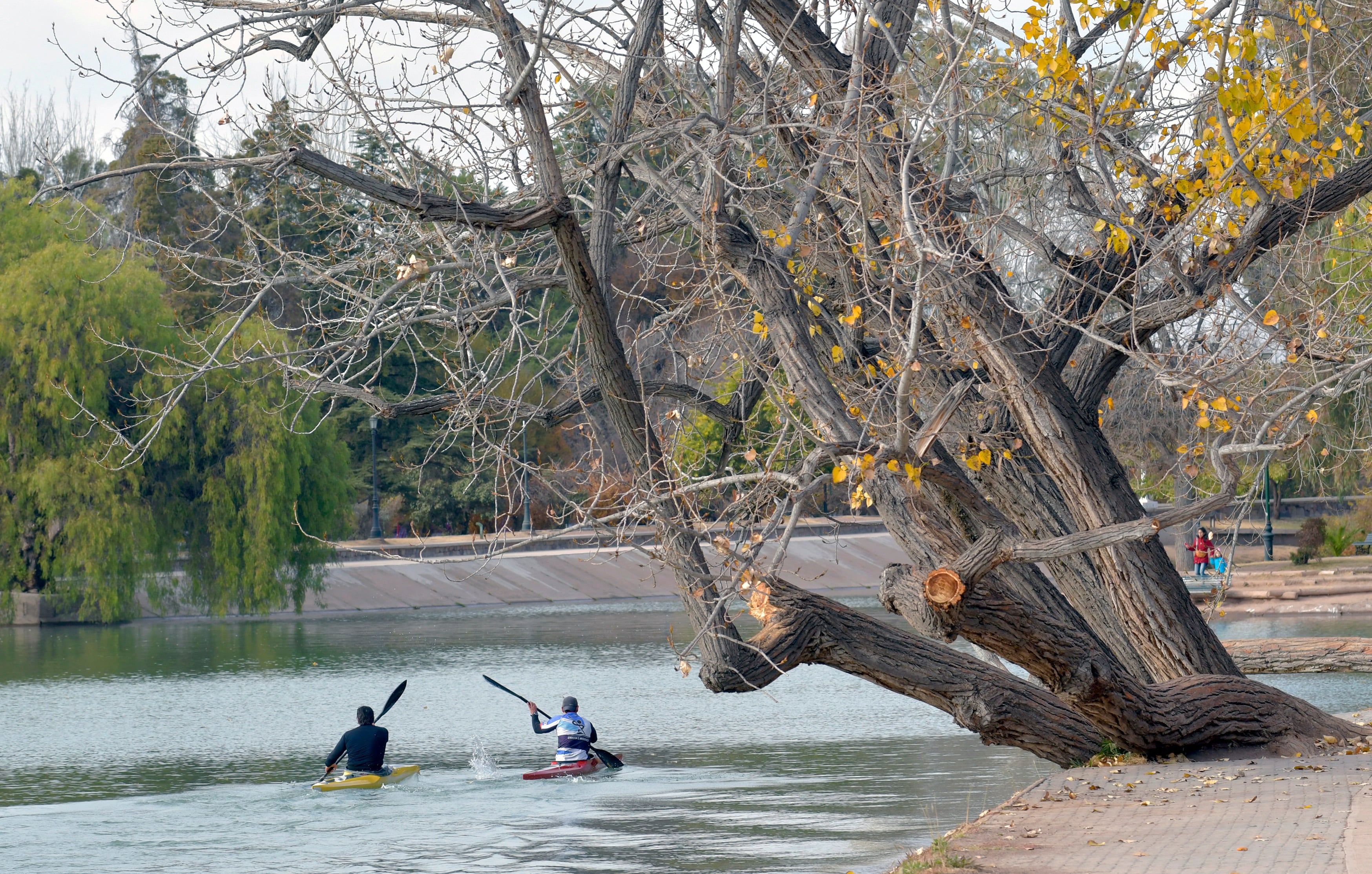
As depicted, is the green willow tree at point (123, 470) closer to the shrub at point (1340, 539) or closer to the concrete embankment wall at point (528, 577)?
the concrete embankment wall at point (528, 577)

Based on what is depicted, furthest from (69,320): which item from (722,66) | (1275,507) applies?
(1275,507)

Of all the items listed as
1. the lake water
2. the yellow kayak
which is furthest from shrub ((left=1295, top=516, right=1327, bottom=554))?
the yellow kayak

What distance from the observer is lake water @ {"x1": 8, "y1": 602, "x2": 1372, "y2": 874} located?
47.2 feet

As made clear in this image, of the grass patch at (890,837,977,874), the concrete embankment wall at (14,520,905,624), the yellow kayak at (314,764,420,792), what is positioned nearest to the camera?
the grass patch at (890,837,977,874)

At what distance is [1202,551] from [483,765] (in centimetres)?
2435

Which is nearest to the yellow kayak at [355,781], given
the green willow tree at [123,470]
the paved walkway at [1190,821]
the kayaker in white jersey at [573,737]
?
the kayaker in white jersey at [573,737]

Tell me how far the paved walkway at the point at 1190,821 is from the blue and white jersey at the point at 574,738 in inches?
306

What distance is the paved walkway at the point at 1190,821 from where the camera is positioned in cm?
855

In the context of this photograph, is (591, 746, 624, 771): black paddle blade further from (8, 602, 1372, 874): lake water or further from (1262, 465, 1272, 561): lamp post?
(1262, 465, 1272, 561): lamp post

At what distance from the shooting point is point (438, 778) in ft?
61.8

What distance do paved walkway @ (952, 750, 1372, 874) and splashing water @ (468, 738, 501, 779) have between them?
877 cm

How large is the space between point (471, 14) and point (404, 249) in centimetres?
178

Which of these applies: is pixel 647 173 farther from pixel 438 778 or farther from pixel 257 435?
pixel 257 435

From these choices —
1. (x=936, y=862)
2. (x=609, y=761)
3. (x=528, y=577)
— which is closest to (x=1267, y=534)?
(x=528, y=577)
